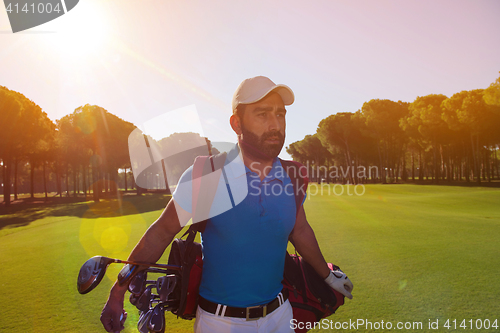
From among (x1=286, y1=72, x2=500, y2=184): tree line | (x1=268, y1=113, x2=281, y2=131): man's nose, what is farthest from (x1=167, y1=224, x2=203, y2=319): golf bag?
(x1=286, y1=72, x2=500, y2=184): tree line

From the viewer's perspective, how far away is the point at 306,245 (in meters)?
2.40

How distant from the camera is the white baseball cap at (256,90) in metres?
2.03

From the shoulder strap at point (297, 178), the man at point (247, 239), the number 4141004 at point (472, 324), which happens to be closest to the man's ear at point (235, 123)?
the man at point (247, 239)

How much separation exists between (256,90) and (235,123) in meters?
0.31

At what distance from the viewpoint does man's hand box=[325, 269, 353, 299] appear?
2357 mm

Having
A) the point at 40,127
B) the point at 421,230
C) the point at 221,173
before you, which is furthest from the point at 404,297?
→ the point at 40,127

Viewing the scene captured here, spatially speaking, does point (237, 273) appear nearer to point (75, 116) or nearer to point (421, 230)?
point (421, 230)

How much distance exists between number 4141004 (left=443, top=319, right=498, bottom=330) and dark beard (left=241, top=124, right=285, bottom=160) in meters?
3.16

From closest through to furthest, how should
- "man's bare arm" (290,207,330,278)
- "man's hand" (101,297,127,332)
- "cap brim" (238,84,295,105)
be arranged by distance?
"man's hand" (101,297,127,332), "cap brim" (238,84,295,105), "man's bare arm" (290,207,330,278)

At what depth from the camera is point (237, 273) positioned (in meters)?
1.89

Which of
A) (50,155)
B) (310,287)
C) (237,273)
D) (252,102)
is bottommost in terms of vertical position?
(310,287)

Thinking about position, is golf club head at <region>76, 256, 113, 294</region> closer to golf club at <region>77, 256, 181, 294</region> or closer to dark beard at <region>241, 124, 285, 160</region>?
golf club at <region>77, 256, 181, 294</region>

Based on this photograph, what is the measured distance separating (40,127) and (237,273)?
112 feet

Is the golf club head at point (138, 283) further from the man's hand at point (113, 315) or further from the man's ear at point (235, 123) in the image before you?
the man's ear at point (235, 123)
